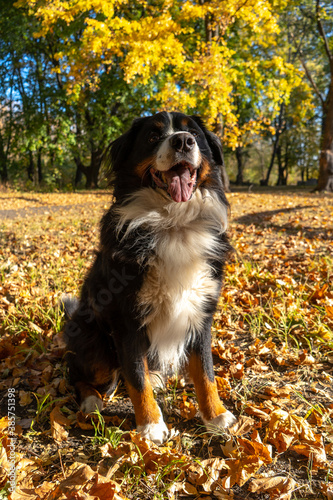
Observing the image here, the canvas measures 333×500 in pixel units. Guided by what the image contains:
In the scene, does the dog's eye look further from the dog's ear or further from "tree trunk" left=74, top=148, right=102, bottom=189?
"tree trunk" left=74, top=148, right=102, bottom=189

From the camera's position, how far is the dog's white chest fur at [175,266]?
6.77 feet

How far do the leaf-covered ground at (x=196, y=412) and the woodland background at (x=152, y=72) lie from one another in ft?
19.8

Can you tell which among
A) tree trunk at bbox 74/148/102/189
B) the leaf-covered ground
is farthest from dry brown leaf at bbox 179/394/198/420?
tree trunk at bbox 74/148/102/189

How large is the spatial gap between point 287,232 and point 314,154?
Result: 29075 millimetres

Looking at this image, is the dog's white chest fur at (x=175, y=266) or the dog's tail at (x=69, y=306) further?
the dog's tail at (x=69, y=306)

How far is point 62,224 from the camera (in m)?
7.55

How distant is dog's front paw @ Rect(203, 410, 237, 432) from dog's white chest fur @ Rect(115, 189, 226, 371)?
447 mm

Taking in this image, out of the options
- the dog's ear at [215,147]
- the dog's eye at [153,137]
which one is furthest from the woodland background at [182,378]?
the dog's eye at [153,137]

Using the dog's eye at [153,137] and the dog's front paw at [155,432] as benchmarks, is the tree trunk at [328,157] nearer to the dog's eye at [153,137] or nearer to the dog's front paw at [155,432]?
the dog's eye at [153,137]

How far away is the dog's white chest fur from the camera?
6.77 feet

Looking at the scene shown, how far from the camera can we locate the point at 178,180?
224cm

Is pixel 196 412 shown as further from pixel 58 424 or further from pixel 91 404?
pixel 58 424

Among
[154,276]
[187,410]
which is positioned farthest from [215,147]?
[187,410]

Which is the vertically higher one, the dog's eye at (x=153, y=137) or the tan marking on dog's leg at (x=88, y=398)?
the dog's eye at (x=153, y=137)
